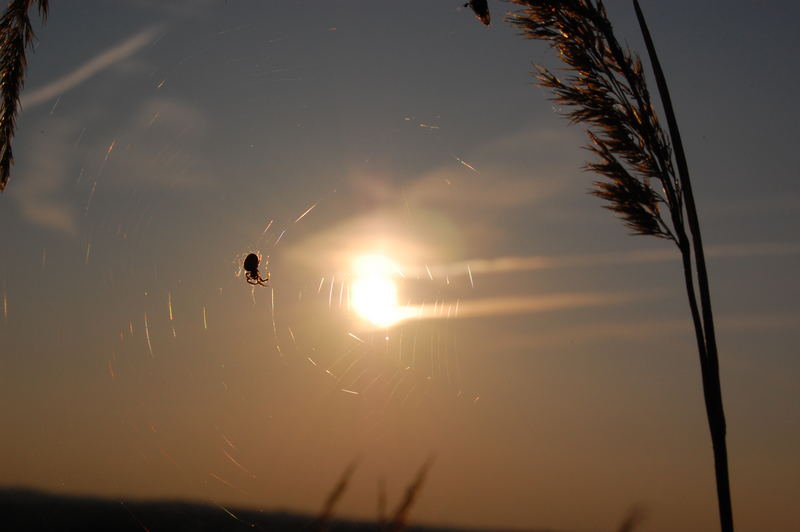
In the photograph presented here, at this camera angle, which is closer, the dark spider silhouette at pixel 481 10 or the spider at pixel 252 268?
the dark spider silhouette at pixel 481 10

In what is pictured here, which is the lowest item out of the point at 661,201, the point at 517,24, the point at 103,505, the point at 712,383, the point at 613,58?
the point at 103,505

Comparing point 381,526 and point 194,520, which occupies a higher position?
point 381,526

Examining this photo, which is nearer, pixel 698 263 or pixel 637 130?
pixel 698 263

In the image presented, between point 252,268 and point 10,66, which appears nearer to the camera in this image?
point 10,66

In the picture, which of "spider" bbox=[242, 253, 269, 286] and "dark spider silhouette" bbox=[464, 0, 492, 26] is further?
"spider" bbox=[242, 253, 269, 286]

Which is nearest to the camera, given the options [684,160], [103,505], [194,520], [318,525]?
[684,160]

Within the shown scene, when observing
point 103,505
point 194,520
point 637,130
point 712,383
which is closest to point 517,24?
point 637,130

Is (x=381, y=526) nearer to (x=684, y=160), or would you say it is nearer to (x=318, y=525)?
(x=318, y=525)

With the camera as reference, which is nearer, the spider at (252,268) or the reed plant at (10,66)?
the reed plant at (10,66)

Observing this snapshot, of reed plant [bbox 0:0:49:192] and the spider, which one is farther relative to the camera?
the spider

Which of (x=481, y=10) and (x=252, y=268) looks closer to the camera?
(x=481, y=10)

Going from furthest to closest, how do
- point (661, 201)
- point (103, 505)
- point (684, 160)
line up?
point (103, 505) → point (661, 201) → point (684, 160)
